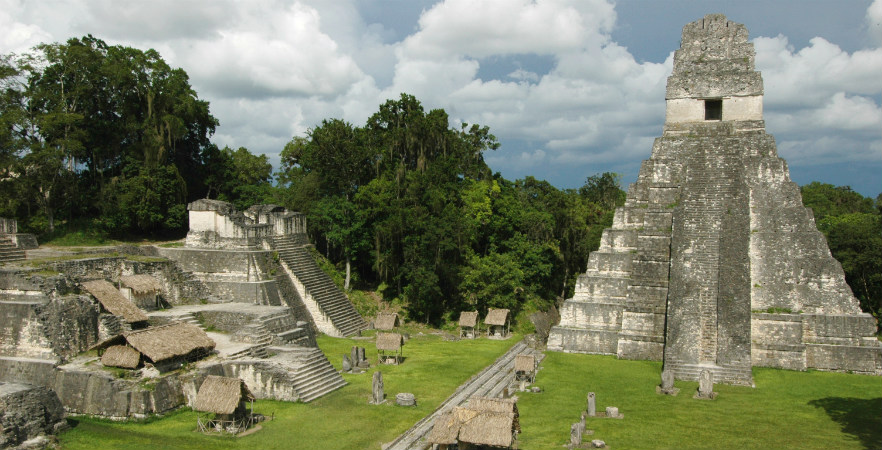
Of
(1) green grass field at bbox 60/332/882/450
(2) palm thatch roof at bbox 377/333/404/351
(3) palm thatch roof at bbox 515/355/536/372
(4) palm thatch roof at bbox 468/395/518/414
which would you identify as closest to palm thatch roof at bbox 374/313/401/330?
(2) palm thatch roof at bbox 377/333/404/351

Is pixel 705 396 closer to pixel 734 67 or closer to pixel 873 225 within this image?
pixel 734 67

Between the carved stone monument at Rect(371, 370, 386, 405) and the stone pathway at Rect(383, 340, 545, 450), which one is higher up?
the carved stone monument at Rect(371, 370, 386, 405)

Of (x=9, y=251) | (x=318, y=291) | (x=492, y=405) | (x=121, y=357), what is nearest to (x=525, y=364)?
(x=492, y=405)

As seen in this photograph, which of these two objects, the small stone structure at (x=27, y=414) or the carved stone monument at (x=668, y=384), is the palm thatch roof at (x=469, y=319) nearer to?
the carved stone monument at (x=668, y=384)

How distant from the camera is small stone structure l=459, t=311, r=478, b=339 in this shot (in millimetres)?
27125

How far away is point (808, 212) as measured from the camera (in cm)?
2233

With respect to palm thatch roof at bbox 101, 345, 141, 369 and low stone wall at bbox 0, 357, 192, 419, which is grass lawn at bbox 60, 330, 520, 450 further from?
palm thatch roof at bbox 101, 345, 141, 369

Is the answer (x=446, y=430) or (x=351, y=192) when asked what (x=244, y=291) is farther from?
(x=446, y=430)

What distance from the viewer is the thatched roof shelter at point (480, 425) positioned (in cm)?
1307

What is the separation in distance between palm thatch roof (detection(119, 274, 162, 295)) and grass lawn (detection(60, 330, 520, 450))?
6896 millimetres

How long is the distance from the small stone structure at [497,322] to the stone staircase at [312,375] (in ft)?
29.6

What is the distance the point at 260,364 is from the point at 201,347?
1.76 meters

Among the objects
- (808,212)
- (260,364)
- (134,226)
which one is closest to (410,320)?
(260,364)

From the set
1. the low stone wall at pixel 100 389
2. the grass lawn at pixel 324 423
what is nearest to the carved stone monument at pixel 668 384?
the grass lawn at pixel 324 423
